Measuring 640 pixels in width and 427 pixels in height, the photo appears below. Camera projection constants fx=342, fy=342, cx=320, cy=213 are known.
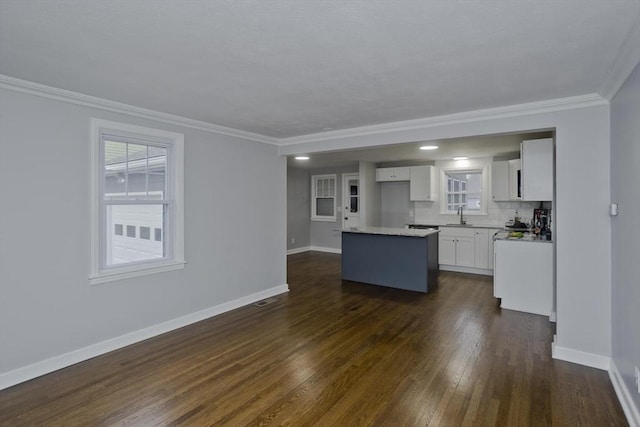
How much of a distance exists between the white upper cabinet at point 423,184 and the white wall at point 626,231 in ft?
14.3

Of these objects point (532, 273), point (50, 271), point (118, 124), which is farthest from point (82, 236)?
point (532, 273)

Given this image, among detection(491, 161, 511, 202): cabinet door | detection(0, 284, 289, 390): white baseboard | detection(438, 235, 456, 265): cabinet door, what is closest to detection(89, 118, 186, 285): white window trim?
detection(0, 284, 289, 390): white baseboard

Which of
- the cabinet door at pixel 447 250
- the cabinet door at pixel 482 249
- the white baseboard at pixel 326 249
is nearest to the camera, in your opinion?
the cabinet door at pixel 482 249

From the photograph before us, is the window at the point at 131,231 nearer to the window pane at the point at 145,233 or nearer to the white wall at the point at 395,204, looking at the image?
the window pane at the point at 145,233

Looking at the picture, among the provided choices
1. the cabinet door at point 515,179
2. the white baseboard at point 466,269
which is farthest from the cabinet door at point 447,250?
the cabinet door at point 515,179

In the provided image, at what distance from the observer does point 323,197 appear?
9523 mm

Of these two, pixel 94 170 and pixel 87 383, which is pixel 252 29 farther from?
pixel 87 383

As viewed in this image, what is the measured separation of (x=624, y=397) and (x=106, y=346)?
4204 millimetres

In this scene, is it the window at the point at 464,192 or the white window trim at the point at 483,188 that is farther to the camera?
the window at the point at 464,192

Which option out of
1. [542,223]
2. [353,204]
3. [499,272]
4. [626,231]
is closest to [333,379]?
[626,231]

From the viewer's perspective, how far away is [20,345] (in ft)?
8.95

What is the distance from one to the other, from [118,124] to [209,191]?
1.22m

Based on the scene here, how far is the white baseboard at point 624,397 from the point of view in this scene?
83.7 inches

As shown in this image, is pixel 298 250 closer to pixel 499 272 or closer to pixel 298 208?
pixel 298 208
